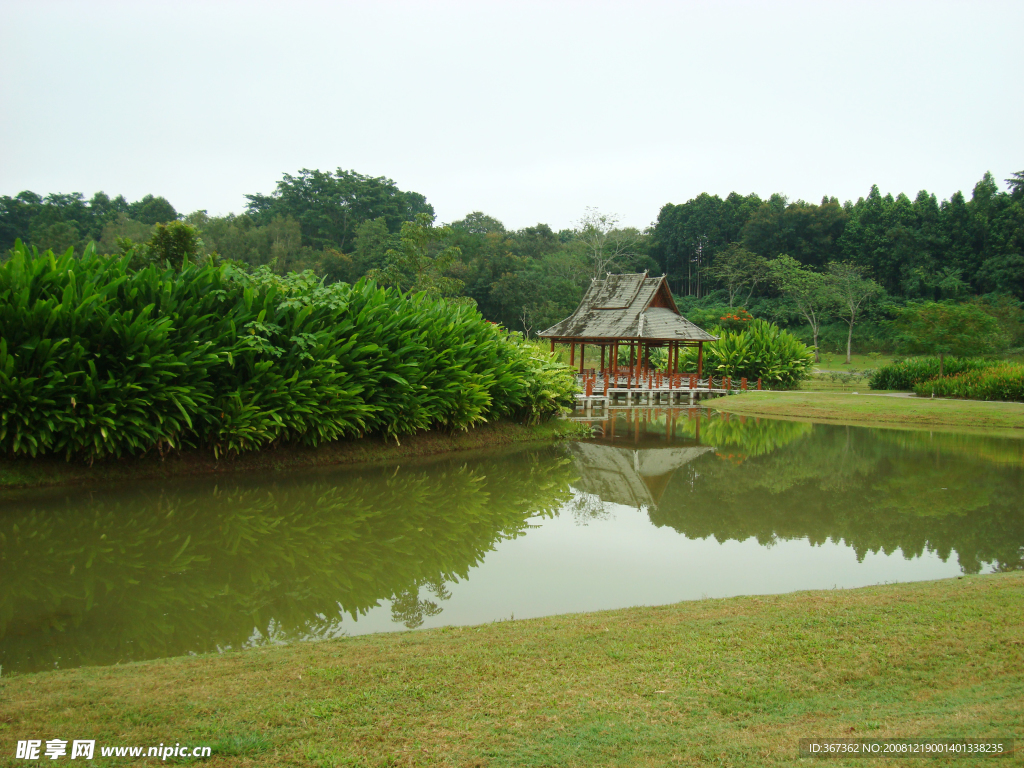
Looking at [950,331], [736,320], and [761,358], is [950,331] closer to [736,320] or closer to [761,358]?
[761,358]

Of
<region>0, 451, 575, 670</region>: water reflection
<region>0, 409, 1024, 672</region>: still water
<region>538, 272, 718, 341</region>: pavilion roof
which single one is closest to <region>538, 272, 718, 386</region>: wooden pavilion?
<region>538, 272, 718, 341</region>: pavilion roof

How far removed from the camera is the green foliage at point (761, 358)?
27.5m

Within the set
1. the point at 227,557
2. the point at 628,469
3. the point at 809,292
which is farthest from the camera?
the point at 809,292

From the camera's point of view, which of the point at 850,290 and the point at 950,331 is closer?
the point at 950,331

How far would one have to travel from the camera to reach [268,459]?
10383 mm

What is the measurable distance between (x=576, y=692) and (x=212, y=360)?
726 cm

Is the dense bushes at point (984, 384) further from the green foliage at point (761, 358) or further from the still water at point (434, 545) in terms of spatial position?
the still water at point (434, 545)

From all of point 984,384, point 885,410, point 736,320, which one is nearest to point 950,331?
point 984,384

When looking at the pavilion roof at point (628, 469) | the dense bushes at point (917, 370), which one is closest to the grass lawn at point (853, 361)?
the dense bushes at point (917, 370)

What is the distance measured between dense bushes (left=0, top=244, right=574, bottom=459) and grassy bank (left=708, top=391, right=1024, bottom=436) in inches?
477

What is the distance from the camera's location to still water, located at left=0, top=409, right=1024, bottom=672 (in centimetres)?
525

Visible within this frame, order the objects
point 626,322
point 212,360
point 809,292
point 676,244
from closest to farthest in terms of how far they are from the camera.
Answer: point 212,360, point 626,322, point 809,292, point 676,244

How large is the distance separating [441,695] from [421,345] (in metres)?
8.81

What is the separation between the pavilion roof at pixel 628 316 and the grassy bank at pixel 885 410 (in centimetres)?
293
